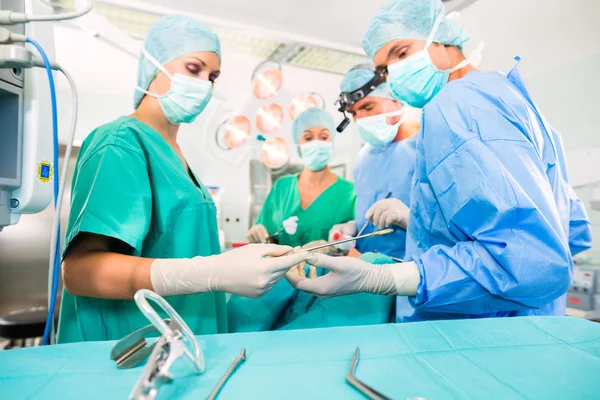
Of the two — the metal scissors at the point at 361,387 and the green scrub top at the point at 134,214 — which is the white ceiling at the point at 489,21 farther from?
the metal scissors at the point at 361,387

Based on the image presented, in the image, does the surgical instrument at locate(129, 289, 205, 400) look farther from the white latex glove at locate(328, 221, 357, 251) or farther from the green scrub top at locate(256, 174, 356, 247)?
the green scrub top at locate(256, 174, 356, 247)

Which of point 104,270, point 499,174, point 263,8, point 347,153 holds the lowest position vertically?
point 104,270

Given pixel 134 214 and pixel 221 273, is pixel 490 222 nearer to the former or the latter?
pixel 221 273

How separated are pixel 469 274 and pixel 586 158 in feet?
7.59

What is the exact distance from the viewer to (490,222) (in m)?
0.77

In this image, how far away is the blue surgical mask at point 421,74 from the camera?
1103 millimetres

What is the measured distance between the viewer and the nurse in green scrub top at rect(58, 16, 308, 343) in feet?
2.62

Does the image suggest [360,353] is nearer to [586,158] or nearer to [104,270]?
[104,270]

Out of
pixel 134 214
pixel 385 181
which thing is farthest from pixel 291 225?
pixel 134 214

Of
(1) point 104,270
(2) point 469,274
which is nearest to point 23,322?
(1) point 104,270

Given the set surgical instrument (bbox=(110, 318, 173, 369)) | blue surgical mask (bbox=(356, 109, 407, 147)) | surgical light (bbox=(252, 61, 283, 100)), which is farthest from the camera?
surgical light (bbox=(252, 61, 283, 100))

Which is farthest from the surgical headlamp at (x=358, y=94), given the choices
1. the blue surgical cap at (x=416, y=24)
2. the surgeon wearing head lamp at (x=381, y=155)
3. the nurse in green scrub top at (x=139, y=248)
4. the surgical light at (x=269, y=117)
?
the surgical light at (x=269, y=117)

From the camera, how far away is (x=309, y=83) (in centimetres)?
372

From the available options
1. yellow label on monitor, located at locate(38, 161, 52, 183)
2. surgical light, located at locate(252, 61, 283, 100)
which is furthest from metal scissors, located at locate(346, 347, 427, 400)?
surgical light, located at locate(252, 61, 283, 100)
